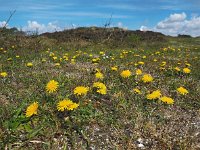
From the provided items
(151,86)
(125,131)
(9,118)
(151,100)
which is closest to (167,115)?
(151,100)

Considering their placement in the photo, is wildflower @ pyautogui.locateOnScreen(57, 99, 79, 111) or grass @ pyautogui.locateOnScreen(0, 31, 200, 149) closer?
grass @ pyautogui.locateOnScreen(0, 31, 200, 149)

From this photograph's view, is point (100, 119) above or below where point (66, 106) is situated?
below

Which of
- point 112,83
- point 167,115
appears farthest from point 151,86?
point 167,115

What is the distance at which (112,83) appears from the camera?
7.84 m

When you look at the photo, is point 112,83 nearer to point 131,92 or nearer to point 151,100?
point 131,92

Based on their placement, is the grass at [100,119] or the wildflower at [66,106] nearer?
the grass at [100,119]

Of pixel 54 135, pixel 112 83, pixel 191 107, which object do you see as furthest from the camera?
pixel 112 83

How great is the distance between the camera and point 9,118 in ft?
18.4

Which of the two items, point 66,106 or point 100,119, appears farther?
point 100,119

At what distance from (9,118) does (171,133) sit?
2.63 meters

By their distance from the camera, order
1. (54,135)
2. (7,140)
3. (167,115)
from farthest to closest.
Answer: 1. (167,115)
2. (54,135)
3. (7,140)

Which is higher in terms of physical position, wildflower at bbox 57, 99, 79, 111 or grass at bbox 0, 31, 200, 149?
wildflower at bbox 57, 99, 79, 111

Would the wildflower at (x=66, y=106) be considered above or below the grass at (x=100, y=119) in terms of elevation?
above

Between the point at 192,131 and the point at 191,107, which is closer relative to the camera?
the point at 192,131
